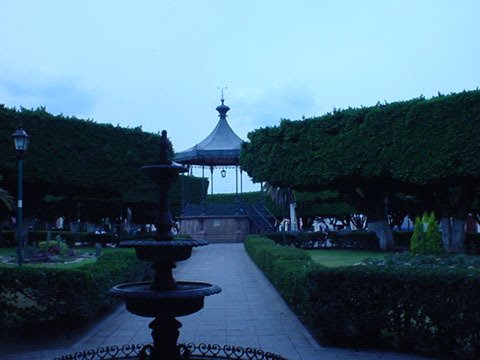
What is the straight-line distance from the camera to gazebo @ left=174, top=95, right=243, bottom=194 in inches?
1479

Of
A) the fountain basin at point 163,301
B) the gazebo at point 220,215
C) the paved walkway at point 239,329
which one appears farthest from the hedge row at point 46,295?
the gazebo at point 220,215

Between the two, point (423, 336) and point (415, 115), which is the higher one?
point (415, 115)

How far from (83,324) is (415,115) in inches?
775

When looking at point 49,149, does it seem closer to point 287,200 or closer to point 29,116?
point 29,116

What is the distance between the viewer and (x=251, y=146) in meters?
32.2

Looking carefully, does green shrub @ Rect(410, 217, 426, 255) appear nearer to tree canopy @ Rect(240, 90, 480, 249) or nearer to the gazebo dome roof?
tree canopy @ Rect(240, 90, 480, 249)

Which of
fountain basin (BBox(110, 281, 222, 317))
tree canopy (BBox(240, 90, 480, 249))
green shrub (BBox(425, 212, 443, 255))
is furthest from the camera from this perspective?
tree canopy (BBox(240, 90, 480, 249))

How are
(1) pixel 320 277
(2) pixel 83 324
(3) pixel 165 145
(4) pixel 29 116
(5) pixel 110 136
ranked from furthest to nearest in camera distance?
(5) pixel 110 136
(4) pixel 29 116
(2) pixel 83 324
(1) pixel 320 277
(3) pixel 165 145

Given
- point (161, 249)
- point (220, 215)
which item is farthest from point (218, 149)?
point (161, 249)

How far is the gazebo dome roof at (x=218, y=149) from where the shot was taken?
123 ft

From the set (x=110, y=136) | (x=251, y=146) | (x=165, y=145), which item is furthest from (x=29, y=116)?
(x=165, y=145)

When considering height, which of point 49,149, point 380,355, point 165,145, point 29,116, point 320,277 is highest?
point 29,116

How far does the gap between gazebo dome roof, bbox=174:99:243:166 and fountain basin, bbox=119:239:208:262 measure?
31.5 m

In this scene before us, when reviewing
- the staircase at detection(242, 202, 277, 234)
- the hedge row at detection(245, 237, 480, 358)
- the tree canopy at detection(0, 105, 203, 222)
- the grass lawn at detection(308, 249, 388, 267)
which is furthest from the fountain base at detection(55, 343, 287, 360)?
the staircase at detection(242, 202, 277, 234)
